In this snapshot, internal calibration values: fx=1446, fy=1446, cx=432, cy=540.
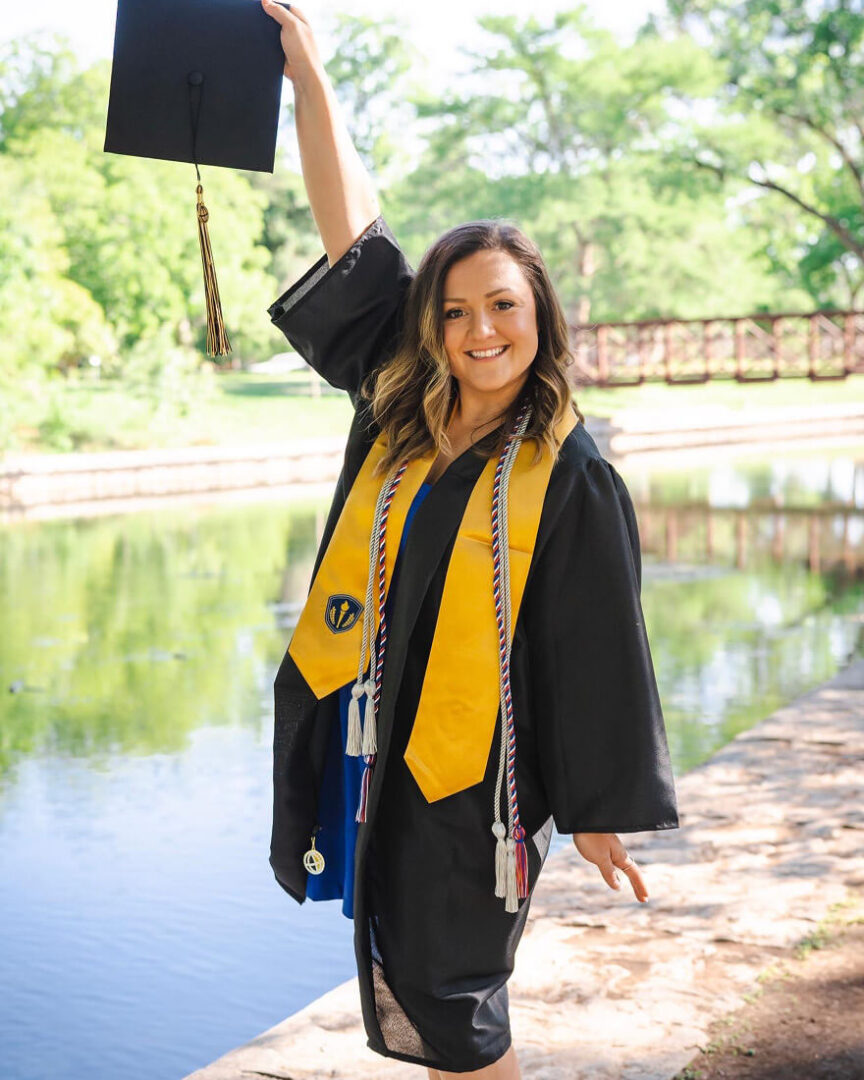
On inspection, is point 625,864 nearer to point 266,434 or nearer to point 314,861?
point 314,861

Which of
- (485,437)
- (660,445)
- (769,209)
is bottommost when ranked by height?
(660,445)

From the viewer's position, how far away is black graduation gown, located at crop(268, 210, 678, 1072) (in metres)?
2.30

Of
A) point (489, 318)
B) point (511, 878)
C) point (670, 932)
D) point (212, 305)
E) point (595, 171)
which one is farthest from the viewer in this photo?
point (595, 171)

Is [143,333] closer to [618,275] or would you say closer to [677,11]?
[618,275]

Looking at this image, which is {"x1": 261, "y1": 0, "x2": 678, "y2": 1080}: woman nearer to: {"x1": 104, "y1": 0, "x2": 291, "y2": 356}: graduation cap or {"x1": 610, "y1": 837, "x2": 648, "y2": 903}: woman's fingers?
{"x1": 610, "y1": 837, "x2": 648, "y2": 903}: woman's fingers

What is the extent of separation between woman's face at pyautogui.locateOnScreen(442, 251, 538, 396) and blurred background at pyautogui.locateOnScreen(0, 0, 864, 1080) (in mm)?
1854

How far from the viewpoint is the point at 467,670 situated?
2297 mm

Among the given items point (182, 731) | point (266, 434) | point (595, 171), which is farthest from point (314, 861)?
point (595, 171)

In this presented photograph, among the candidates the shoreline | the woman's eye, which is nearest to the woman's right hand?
the woman's eye

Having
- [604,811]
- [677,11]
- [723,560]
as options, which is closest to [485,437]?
[604,811]

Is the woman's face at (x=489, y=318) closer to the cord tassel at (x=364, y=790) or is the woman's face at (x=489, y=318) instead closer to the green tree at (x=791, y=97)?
the cord tassel at (x=364, y=790)

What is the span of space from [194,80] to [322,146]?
0.28 meters

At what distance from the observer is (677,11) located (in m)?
38.9

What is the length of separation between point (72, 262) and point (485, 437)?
29.9m
